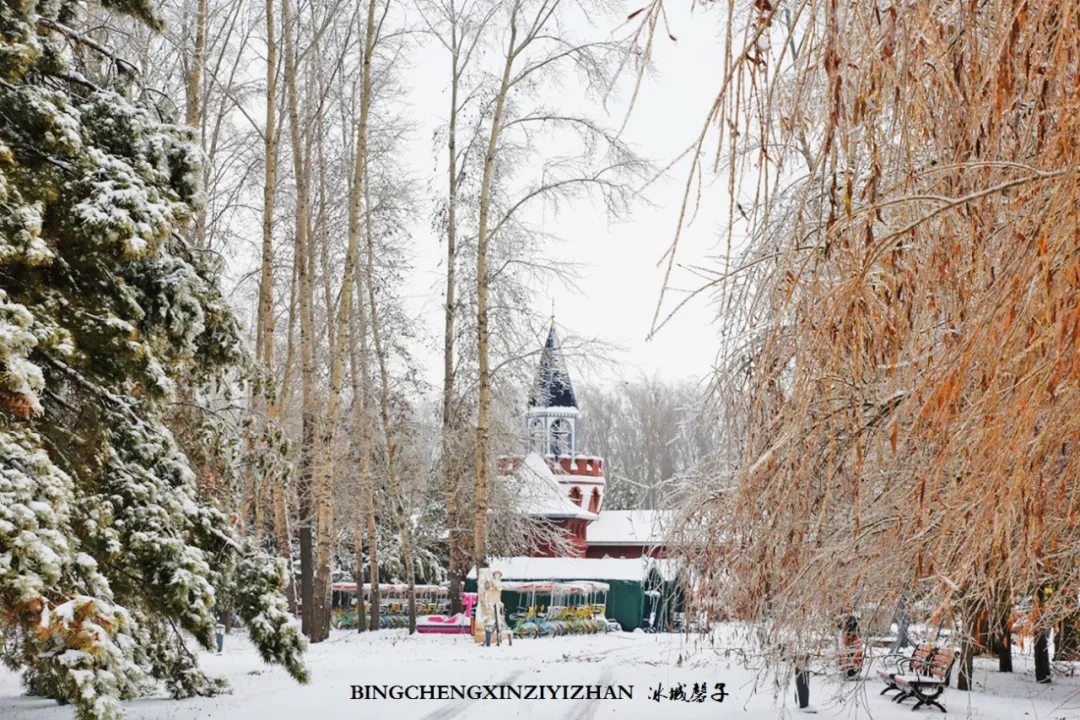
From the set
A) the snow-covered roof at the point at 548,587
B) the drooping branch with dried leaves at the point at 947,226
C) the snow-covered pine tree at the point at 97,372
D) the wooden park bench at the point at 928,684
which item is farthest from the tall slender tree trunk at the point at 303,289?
the drooping branch with dried leaves at the point at 947,226

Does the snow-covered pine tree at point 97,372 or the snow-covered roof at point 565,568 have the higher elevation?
the snow-covered pine tree at point 97,372

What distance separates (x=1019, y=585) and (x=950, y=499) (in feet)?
5.74

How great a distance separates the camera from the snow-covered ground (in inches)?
431

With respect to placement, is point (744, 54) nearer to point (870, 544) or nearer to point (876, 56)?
point (876, 56)

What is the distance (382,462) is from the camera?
2870 cm

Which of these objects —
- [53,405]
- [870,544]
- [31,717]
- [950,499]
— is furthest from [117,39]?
[950,499]

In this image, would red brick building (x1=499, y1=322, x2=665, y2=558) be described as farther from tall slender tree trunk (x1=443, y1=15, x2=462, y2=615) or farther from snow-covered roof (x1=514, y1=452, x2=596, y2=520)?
tall slender tree trunk (x1=443, y1=15, x2=462, y2=615)

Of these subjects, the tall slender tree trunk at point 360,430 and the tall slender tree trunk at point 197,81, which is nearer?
the tall slender tree trunk at point 197,81

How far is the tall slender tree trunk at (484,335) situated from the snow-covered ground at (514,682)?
2.34 metres

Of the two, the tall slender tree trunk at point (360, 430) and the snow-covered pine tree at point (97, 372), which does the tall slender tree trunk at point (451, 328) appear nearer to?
the tall slender tree trunk at point (360, 430)

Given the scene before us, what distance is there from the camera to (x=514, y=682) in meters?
14.0

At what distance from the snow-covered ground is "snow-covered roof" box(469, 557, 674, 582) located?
9.08m

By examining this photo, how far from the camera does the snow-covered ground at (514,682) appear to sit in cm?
1095

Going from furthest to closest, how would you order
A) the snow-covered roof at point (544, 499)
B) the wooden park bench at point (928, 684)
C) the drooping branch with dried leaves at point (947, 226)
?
the snow-covered roof at point (544, 499)
the wooden park bench at point (928, 684)
the drooping branch with dried leaves at point (947, 226)
